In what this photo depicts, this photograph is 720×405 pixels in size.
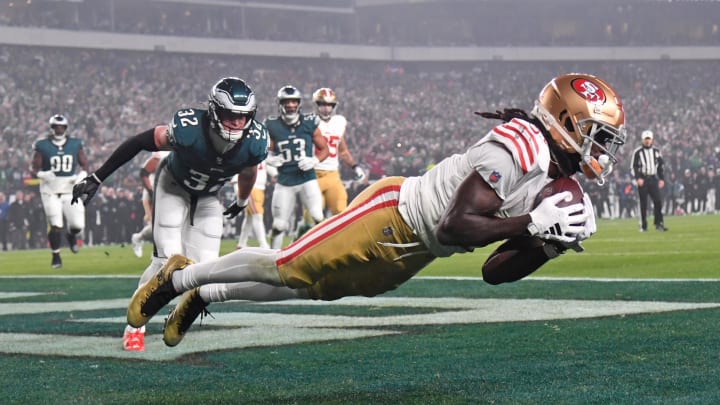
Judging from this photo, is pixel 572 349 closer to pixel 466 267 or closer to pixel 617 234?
pixel 466 267

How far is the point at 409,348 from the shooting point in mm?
6496

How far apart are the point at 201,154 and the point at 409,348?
1662mm

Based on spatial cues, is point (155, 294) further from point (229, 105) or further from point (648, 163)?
point (648, 163)

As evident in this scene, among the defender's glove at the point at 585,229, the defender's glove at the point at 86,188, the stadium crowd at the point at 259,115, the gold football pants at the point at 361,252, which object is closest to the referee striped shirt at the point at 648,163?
the stadium crowd at the point at 259,115

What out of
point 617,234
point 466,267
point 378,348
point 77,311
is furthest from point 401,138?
point 378,348

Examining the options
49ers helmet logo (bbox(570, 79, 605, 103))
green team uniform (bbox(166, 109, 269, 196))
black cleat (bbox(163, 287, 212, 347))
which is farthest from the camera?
green team uniform (bbox(166, 109, 269, 196))

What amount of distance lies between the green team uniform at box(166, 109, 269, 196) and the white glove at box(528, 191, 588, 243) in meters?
2.64

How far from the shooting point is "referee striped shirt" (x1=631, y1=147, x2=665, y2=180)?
65.4ft

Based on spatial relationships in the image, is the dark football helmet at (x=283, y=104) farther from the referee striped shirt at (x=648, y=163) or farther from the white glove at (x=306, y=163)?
the referee striped shirt at (x=648, y=163)

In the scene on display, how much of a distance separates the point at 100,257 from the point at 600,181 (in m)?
15.2

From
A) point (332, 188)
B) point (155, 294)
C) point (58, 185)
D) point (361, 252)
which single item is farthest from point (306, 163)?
point (361, 252)

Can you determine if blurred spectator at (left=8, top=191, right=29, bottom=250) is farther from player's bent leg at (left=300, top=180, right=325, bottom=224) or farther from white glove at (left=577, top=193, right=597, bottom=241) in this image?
white glove at (left=577, top=193, right=597, bottom=241)

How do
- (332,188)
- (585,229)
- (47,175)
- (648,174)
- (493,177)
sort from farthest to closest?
(648,174), (47,175), (332,188), (585,229), (493,177)

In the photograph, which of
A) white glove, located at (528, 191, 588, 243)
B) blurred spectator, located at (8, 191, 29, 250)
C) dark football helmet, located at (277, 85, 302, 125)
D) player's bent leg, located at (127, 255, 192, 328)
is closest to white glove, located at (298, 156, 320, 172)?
dark football helmet, located at (277, 85, 302, 125)
